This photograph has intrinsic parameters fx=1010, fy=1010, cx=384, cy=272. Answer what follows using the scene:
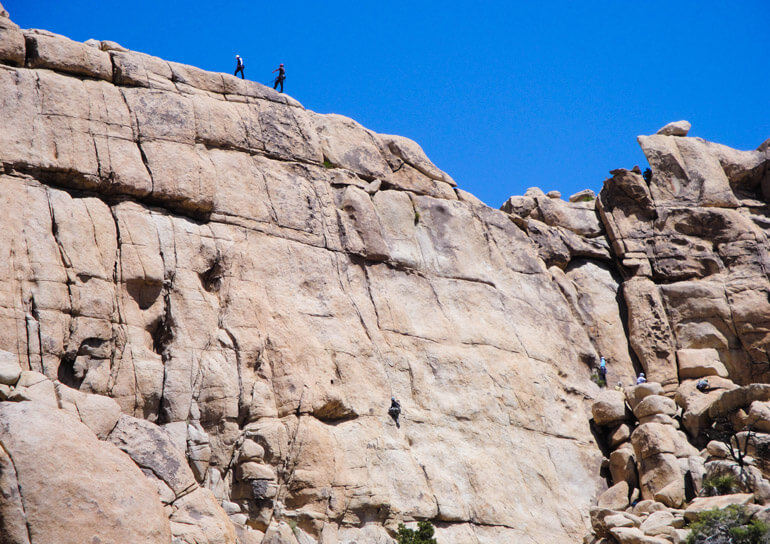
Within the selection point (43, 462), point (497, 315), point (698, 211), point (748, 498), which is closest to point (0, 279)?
point (43, 462)

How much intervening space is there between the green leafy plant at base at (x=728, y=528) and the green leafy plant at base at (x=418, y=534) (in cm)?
915

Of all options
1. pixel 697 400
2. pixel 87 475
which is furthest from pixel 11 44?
→ pixel 697 400

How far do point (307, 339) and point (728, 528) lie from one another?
16.9 m

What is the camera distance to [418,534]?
3584 cm

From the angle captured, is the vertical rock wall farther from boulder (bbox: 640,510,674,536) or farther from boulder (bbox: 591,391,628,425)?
boulder (bbox: 640,510,674,536)

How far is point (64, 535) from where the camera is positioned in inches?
1034

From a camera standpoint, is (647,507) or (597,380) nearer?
(647,507)

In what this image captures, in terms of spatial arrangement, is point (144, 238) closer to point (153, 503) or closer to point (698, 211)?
point (153, 503)

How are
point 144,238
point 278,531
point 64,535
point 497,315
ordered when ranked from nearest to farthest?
point 64,535 < point 278,531 < point 144,238 < point 497,315

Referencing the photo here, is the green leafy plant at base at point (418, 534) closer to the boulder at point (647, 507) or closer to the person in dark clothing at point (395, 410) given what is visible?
the person in dark clothing at point (395, 410)

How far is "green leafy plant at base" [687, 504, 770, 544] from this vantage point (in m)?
34.9

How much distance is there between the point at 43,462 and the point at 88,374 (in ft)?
25.0

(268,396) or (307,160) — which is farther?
(307,160)

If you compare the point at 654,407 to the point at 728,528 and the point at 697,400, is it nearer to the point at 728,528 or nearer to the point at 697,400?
the point at 697,400
